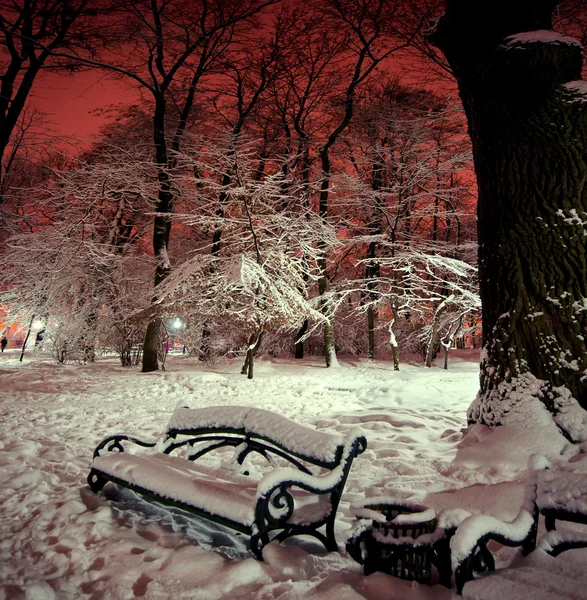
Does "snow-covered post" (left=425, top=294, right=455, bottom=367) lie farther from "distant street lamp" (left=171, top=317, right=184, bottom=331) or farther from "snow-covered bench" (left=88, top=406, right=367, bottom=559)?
"snow-covered bench" (left=88, top=406, right=367, bottom=559)

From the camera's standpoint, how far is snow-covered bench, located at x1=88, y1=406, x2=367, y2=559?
236 centimetres

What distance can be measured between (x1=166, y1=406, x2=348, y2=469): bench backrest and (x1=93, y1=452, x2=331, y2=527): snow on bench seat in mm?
263

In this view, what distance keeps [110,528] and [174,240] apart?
17472 mm

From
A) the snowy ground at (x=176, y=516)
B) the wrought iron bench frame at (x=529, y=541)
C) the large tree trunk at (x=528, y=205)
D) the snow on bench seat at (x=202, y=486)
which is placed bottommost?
the snowy ground at (x=176, y=516)

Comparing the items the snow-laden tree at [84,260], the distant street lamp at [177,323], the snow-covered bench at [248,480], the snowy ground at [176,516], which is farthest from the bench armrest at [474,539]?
the distant street lamp at [177,323]

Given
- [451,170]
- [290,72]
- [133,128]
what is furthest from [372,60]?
[133,128]

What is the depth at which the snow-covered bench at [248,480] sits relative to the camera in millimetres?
2355

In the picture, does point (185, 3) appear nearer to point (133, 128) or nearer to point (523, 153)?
point (133, 128)

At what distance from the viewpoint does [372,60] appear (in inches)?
578

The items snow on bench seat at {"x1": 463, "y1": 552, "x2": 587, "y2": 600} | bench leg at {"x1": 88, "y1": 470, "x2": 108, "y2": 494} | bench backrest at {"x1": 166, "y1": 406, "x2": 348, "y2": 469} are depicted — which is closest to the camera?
snow on bench seat at {"x1": 463, "y1": 552, "x2": 587, "y2": 600}

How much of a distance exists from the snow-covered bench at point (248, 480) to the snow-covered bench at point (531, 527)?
856mm

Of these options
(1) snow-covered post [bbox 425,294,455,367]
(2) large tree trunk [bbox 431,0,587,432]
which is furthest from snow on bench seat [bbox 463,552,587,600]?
(1) snow-covered post [bbox 425,294,455,367]

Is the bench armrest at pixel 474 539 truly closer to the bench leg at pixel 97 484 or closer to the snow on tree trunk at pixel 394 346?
the bench leg at pixel 97 484

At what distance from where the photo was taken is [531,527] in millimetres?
1988
